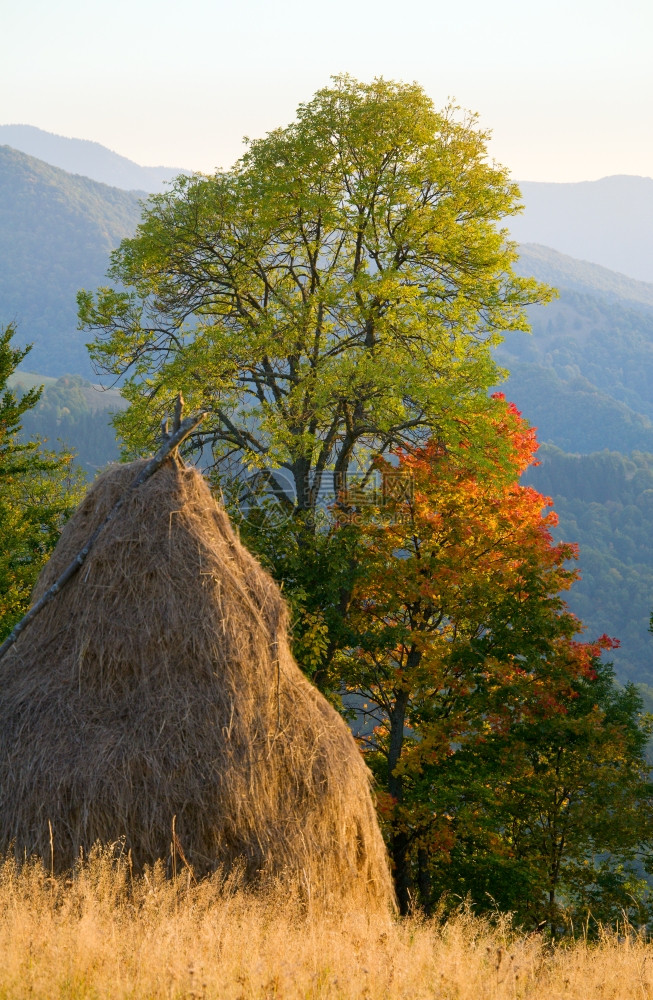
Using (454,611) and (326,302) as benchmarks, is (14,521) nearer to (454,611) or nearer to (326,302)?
(326,302)

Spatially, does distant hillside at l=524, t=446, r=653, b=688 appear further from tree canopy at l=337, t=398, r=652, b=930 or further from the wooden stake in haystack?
the wooden stake in haystack

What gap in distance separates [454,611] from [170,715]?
1096cm

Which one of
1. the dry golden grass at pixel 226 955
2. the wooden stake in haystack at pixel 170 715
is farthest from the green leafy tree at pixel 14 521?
the dry golden grass at pixel 226 955

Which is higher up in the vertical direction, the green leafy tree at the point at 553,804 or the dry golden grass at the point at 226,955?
the dry golden grass at the point at 226,955

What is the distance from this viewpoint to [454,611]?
1784cm

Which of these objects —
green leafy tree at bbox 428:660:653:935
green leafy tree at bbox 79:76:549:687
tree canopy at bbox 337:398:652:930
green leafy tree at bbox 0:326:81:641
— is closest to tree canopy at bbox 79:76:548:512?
green leafy tree at bbox 79:76:549:687

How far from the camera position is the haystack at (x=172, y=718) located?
7391mm

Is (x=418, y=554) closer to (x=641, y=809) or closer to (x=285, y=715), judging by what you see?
(x=641, y=809)

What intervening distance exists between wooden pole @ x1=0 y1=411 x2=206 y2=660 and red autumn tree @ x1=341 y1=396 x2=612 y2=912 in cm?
888

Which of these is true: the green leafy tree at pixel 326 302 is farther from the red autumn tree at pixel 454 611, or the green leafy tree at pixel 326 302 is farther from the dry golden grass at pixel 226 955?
the dry golden grass at pixel 226 955

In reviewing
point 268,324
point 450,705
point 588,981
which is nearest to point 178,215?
point 268,324

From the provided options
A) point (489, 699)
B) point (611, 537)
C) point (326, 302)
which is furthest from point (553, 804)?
point (611, 537)

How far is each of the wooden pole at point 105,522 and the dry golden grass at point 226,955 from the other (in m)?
2.26

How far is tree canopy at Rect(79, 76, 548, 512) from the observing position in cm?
1809
